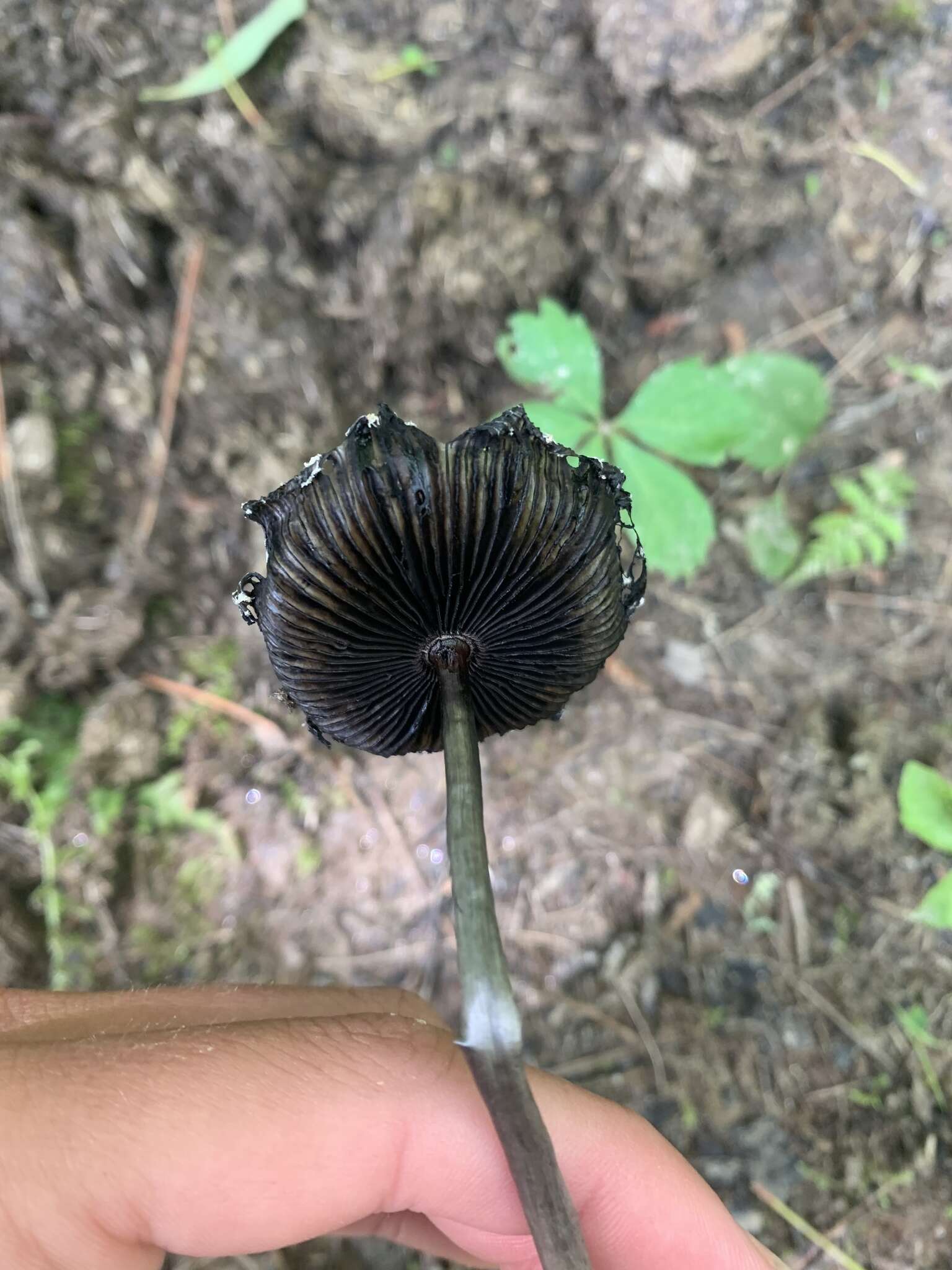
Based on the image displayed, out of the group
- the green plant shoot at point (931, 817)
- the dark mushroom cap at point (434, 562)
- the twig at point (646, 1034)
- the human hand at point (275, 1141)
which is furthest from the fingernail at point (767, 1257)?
the dark mushroom cap at point (434, 562)

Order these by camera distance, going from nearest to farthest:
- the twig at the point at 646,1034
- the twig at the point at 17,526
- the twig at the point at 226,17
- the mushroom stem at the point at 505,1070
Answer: the mushroom stem at the point at 505,1070, the twig at the point at 646,1034, the twig at the point at 17,526, the twig at the point at 226,17

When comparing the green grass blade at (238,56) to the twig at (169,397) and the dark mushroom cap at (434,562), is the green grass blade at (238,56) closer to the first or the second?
the twig at (169,397)

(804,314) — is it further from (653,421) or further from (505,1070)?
(505,1070)

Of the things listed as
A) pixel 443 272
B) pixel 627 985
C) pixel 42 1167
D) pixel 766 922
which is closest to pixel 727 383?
pixel 443 272

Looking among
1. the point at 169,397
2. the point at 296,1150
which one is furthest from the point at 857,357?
the point at 296,1150

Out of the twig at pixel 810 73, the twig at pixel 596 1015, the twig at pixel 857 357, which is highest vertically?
the twig at pixel 810 73

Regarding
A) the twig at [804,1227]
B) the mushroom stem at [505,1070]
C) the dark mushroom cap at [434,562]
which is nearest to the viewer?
the dark mushroom cap at [434,562]
